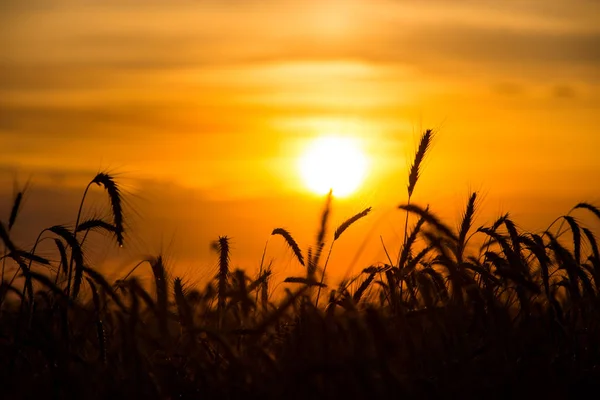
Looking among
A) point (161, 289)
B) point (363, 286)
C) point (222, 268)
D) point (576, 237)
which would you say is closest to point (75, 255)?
point (161, 289)

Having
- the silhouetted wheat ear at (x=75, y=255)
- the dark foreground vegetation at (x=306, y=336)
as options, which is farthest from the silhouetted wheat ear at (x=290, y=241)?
the silhouetted wheat ear at (x=75, y=255)

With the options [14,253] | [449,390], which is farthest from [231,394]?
[14,253]

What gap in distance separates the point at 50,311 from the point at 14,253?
1.51ft

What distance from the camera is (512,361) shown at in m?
6.22

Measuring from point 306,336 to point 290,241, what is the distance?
2404mm

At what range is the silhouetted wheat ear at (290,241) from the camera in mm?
7922

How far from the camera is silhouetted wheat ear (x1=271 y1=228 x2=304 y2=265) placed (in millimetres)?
7922

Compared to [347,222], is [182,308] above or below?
below

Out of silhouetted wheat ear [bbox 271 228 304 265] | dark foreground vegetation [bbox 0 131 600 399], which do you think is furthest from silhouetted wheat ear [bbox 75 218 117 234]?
silhouetted wheat ear [bbox 271 228 304 265]

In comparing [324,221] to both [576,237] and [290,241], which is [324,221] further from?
[576,237]

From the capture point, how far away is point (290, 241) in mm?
8203

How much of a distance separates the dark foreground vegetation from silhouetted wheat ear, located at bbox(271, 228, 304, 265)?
136 mm

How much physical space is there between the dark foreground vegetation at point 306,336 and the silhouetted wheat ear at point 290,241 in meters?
0.14

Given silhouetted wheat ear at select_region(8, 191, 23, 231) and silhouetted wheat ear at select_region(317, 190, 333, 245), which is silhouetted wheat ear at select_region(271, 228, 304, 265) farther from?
silhouetted wheat ear at select_region(8, 191, 23, 231)
